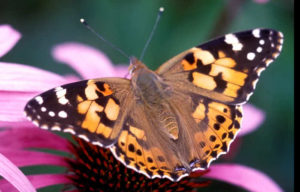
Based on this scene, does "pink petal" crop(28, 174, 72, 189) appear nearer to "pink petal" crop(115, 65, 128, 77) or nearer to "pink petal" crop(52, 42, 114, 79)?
"pink petal" crop(52, 42, 114, 79)

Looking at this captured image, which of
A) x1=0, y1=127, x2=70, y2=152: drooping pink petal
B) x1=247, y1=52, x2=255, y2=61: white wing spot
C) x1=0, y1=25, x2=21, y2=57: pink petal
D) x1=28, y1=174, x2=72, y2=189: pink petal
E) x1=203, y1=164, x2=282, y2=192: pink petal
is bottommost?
x1=203, y1=164, x2=282, y2=192: pink petal

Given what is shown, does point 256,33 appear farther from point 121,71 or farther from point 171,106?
point 121,71

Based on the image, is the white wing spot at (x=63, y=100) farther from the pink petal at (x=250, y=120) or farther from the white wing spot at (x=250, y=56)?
the pink petal at (x=250, y=120)

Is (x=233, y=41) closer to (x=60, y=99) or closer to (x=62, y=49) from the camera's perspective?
(x=60, y=99)

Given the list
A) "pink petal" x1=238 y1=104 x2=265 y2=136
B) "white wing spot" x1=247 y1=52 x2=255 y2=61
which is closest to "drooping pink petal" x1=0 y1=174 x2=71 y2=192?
"pink petal" x1=238 y1=104 x2=265 y2=136

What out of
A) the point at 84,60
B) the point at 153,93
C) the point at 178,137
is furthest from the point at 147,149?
the point at 84,60

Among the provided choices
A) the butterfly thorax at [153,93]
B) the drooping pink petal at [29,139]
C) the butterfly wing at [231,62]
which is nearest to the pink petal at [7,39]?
the drooping pink petal at [29,139]
